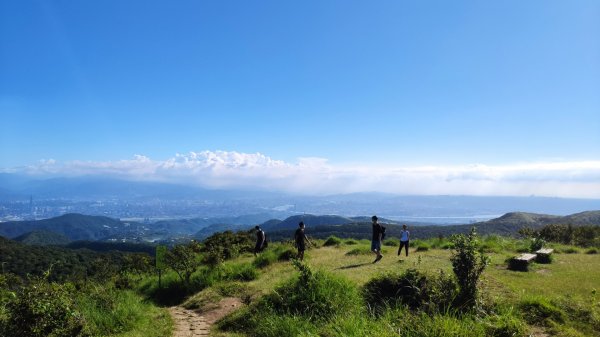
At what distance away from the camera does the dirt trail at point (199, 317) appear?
1035 centimetres

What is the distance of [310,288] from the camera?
32.3 ft

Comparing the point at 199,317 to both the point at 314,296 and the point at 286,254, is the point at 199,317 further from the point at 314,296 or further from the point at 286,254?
the point at 286,254

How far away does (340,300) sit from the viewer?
30.7 ft

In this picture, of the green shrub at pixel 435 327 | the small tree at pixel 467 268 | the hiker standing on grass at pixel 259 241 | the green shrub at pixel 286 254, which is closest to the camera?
the green shrub at pixel 435 327

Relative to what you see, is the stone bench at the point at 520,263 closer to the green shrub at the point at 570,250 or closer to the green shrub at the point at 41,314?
the green shrub at the point at 570,250

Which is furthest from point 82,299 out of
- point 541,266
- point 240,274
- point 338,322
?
point 541,266

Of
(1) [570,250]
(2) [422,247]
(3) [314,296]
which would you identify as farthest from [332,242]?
(3) [314,296]

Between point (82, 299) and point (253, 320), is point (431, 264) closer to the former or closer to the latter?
point (253, 320)

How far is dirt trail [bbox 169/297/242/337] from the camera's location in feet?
34.0

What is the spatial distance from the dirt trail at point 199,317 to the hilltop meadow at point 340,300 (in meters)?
0.20

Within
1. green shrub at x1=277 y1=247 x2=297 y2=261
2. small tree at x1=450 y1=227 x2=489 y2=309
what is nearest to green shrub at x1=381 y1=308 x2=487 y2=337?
small tree at x1=450 y1=227 x2=489 y2=309

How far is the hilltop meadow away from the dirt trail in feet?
0.66

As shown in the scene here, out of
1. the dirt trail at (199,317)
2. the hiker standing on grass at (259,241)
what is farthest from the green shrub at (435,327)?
the hiker standing on grass at (259,241)

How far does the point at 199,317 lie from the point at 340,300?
16.4ft
